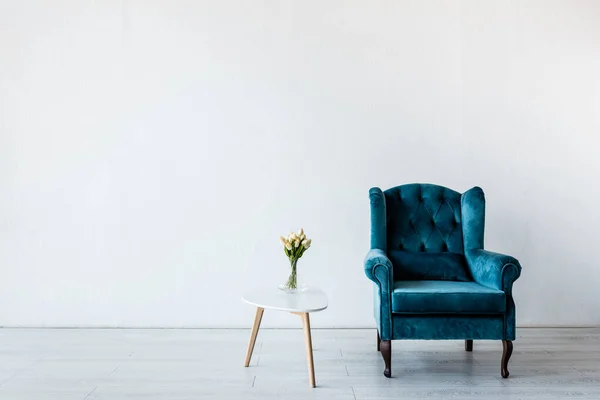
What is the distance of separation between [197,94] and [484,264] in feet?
7.61

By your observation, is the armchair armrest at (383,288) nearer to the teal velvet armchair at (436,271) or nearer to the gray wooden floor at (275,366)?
the teal velvet armchair at (436,271)

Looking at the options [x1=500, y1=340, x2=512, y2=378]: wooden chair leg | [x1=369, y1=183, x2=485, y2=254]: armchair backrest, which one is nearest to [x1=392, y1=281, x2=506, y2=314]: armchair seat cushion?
[x1=500, y1=340, x2=512, y2=378]: wooden chair leg

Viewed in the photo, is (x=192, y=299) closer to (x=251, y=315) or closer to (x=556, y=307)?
(x=251, y=315)

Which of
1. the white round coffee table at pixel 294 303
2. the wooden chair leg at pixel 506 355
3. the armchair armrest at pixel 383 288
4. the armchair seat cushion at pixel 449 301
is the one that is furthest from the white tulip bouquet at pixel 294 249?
the wooden chair leg at pixel 506 355

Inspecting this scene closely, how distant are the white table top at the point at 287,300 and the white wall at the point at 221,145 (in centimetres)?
100

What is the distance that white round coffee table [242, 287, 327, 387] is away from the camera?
2.36m

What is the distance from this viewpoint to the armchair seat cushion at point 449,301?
2.61 meters

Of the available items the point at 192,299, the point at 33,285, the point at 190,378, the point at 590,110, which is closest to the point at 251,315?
the point at 192,299

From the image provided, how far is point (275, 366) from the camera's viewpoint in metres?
2.82

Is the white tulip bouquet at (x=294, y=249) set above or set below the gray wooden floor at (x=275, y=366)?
above

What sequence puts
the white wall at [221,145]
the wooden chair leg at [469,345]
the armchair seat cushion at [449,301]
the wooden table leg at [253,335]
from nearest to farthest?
the armchair seat cushion at [449,301]
the wooden table leg at [253,335]
the wooden chair leg at [469,345]
the white wall at [221,145]

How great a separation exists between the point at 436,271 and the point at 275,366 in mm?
1130

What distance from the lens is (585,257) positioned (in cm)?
384

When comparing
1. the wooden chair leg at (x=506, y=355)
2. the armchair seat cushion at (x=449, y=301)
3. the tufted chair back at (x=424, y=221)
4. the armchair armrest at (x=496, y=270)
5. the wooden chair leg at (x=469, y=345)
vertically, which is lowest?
the wooden chair leg at (x=469, y=345)
